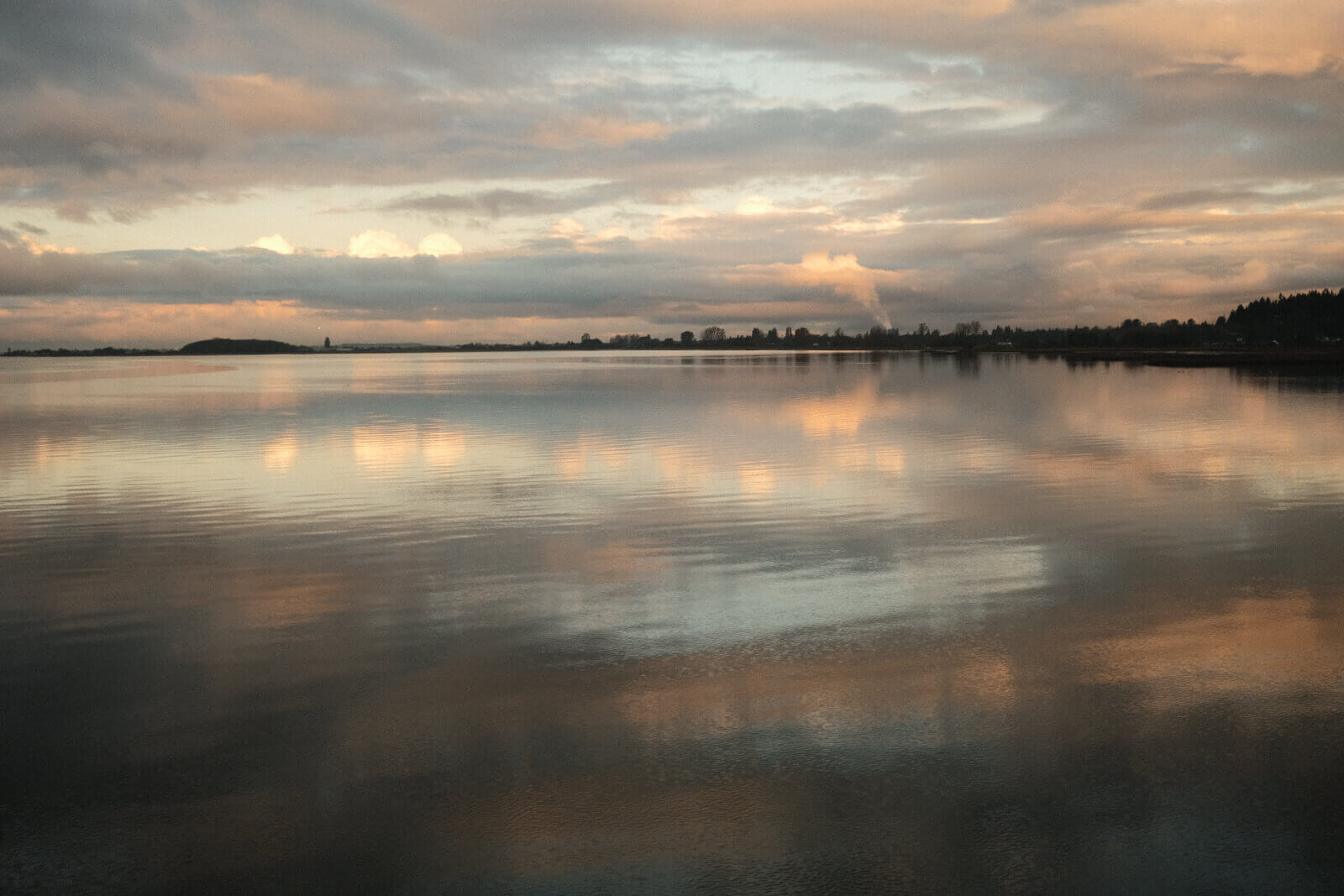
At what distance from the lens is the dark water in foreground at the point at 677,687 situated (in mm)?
6559

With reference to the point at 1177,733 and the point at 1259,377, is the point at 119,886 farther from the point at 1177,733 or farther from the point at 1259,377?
the point at 1259,377

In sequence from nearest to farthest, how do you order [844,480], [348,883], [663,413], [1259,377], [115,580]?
[348,883]
[115,580]
[844,480]
[663,413]
[1259,377]

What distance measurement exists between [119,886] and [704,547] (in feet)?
33.6

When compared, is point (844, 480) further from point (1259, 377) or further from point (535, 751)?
point (1259, 377)

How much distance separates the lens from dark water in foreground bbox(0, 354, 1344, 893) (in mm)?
6559

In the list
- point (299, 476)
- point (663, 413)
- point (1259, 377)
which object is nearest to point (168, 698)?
point (299, 476)

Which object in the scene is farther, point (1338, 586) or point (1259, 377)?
point (1259, 377)

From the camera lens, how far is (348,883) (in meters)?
6.26

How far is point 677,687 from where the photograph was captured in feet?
30.6

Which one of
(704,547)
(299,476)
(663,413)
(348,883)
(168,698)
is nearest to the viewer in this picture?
(348,883)

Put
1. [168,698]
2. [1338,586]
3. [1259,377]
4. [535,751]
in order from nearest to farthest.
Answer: [535,751]
[168,698]
[1338,586]
[1259,377]

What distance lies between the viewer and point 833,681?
30.9 ft

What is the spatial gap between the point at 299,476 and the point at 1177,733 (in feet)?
69.5

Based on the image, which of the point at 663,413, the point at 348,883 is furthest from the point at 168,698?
the point at 663,413
